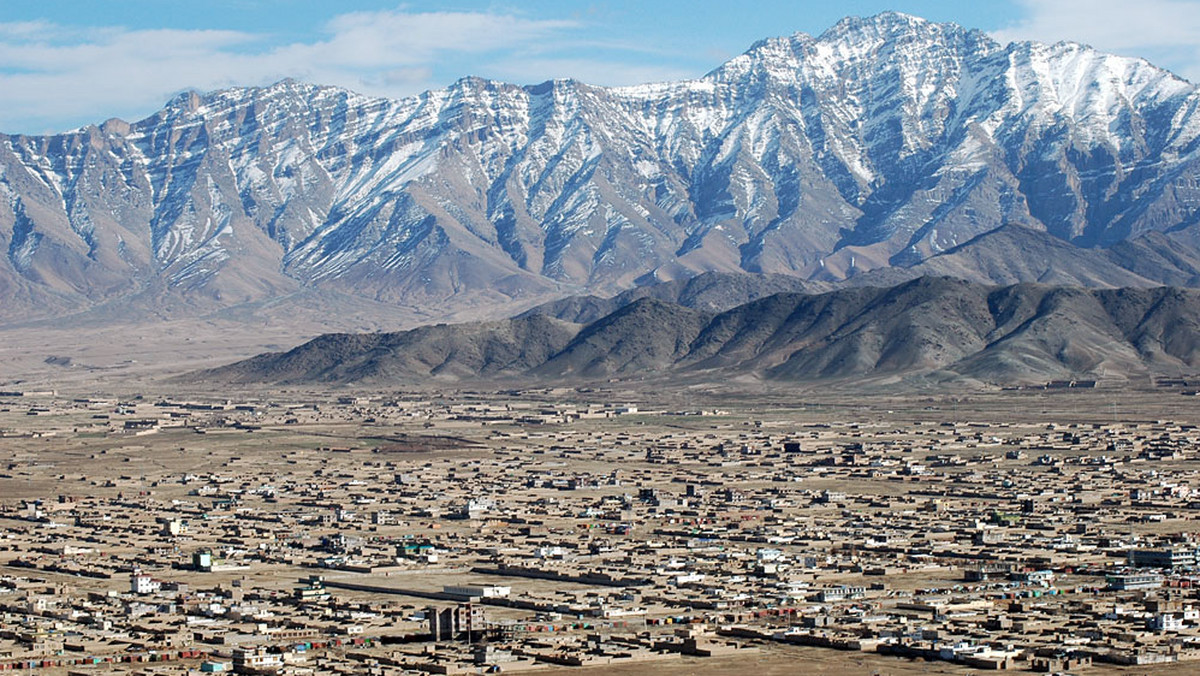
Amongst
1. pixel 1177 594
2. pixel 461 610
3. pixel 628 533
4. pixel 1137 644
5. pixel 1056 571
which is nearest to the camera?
pixel 1137 644

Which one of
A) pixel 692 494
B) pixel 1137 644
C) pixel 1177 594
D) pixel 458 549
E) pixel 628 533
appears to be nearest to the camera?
pixel 1137 644

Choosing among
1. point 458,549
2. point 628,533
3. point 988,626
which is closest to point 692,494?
point 628,533

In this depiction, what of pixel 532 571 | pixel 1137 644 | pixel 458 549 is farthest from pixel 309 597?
pixel 1137 644

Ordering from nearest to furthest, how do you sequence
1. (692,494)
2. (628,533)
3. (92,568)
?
(92,568), (628,533), (692,494)

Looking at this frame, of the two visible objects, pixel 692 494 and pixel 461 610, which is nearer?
pixel 461 610

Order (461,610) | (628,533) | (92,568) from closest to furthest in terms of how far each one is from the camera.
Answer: (461,610) < (92,568) < (628,533)

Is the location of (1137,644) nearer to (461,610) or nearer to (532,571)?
(461,610)

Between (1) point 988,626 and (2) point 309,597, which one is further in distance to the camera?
(2) point 309,597

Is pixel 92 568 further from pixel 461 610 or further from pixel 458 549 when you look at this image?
pixel 461 610
